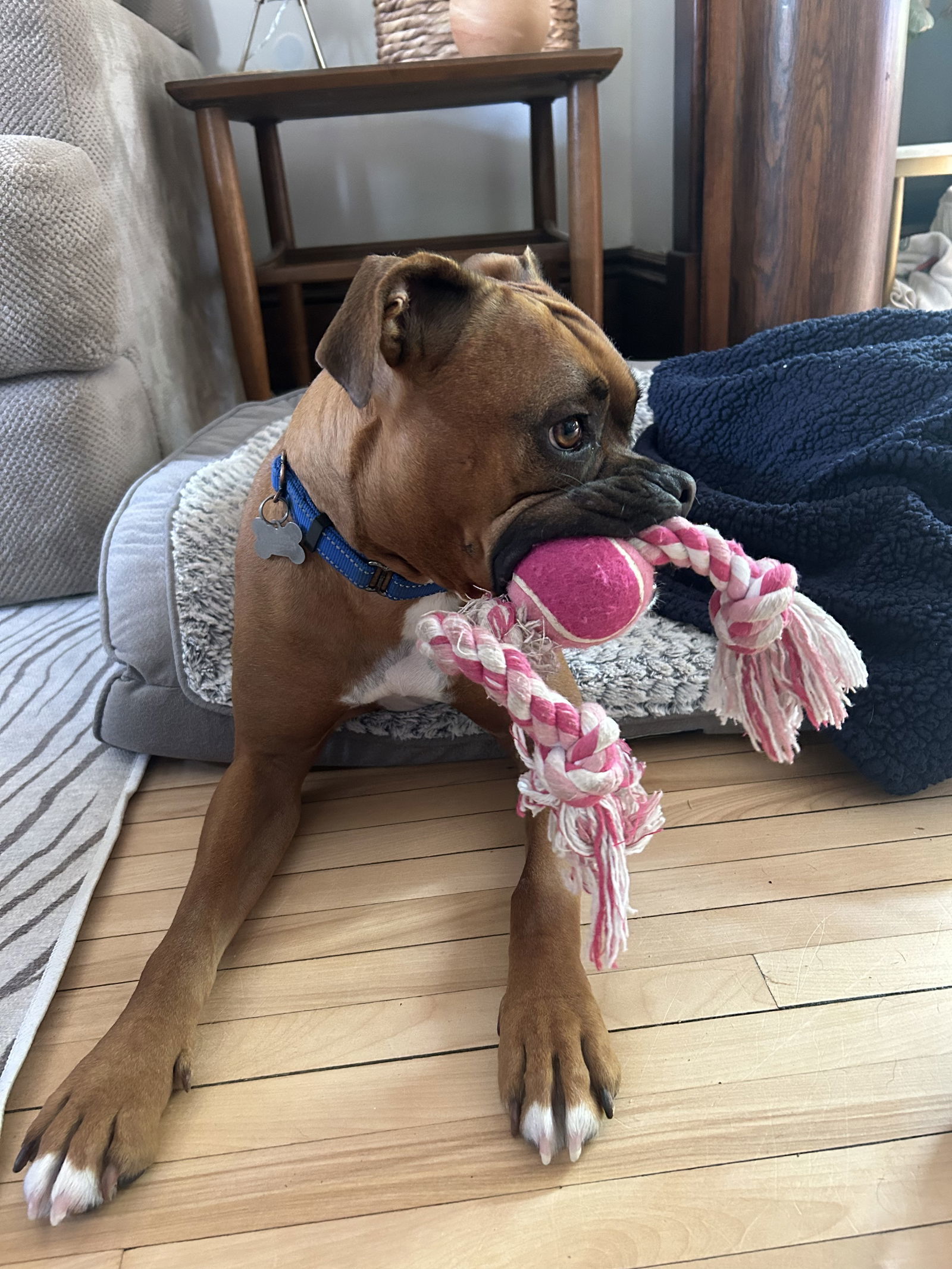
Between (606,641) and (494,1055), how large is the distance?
0.47 meters

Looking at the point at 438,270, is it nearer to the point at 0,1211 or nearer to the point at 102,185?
the point at 0,1211

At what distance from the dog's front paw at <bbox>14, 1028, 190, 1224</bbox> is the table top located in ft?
7.44

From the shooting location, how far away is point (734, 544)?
3.44 ft

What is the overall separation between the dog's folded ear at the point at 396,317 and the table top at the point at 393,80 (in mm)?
1635

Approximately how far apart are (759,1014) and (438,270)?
2.94ft

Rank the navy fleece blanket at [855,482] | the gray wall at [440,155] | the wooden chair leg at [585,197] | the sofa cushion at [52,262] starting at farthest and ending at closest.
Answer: the gray wall at [440,155]
the wooden chair leg at [585,197]
the sofa cushion at [52,262]
the navy fleece blanket at [855,482]

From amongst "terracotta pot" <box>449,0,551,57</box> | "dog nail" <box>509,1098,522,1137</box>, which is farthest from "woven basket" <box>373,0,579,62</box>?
"dog nail" <box>509,1098,522,1137</box>

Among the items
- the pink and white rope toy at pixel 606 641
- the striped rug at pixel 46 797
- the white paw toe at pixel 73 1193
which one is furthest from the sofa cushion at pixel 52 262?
the white paw toe at pixel 73 1193

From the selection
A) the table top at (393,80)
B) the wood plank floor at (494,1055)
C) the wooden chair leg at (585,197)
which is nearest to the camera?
the wood plank floor at (494,1055)

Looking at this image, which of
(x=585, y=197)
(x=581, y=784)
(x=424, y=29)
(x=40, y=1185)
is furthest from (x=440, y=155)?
(x=40, y=1185)

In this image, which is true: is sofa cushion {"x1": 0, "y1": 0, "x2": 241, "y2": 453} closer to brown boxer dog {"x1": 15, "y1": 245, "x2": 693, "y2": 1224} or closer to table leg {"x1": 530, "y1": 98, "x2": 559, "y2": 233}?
table leg {"x1": 530, "y1": 98, "x2": 559, "y2": 233}

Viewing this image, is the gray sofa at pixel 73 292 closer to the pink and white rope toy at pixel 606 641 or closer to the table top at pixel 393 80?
the table top at pixel 393 80

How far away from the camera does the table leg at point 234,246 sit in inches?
97.0

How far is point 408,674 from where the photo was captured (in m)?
1.33
